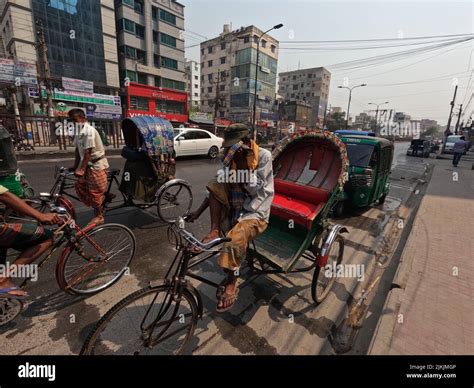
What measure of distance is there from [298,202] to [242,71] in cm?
4921

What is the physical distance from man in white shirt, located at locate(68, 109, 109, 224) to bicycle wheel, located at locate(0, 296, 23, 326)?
1.43 metres

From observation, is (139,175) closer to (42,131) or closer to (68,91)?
(42,131)

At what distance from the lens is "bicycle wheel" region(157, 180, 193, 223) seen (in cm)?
495

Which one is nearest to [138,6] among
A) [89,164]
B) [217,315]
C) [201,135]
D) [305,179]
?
[201,135]

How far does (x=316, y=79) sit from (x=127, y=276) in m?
80.4

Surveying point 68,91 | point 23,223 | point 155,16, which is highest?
point 155,16

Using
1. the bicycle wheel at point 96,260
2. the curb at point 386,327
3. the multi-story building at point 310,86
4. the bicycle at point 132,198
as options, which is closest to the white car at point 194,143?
the bicycle at point 132,198

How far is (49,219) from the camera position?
2.28m

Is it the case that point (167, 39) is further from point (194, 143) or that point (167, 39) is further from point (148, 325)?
point (148, 325)

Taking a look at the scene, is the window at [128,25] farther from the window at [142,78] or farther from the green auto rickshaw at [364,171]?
the green auto rickshaw at [364,171]

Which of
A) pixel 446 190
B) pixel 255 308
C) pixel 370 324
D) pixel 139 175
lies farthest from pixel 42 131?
pixel 446 190

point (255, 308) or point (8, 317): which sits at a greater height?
point (8, 317)

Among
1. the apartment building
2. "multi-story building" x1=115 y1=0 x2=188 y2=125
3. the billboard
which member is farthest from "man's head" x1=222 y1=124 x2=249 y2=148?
the apartment building

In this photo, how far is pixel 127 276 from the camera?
3309 millimetres
